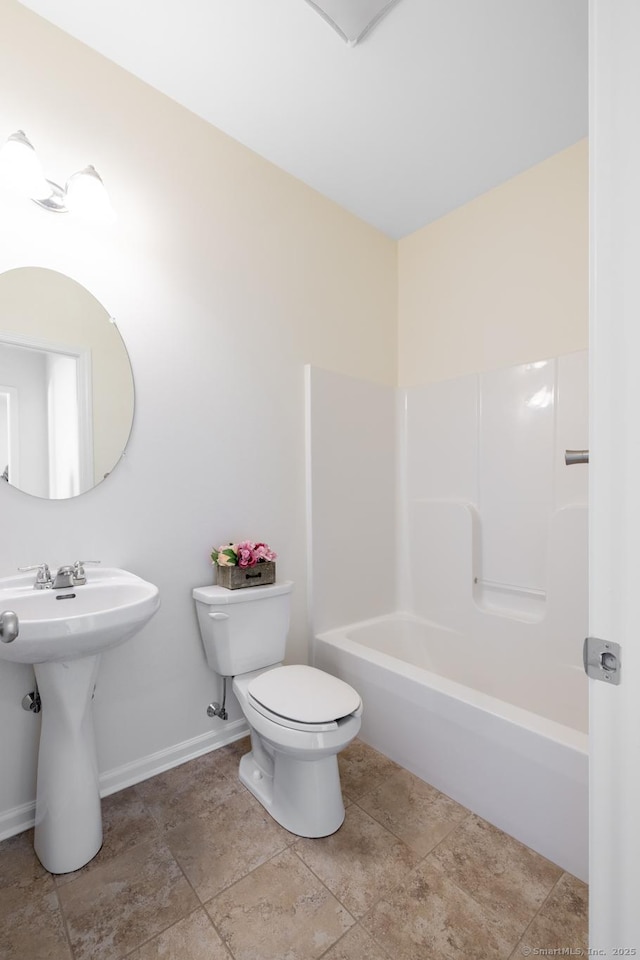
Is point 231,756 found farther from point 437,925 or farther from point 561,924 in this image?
point 561,924

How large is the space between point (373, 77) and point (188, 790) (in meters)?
2.76

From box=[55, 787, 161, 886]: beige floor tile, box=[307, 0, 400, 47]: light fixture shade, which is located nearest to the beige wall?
box=[307, 0, 400, 47]: light fixture shade

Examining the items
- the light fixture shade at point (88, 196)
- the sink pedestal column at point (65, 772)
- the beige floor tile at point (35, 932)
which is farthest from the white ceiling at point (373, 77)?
the beige floor tile at point (35, 932)

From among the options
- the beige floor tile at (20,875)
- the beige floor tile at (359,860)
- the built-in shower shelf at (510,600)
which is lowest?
the beige floor tile at (359,860)

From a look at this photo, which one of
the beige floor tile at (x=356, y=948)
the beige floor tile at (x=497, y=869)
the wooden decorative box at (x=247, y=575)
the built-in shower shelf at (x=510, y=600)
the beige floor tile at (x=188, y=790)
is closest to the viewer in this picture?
the beige floor tile at (x=356, y=948)

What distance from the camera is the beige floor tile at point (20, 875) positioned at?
125 centimetres

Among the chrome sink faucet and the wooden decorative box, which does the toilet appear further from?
the chrome sink faucet

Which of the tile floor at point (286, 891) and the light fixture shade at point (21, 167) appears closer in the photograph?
the tile floor at point (286, 891)

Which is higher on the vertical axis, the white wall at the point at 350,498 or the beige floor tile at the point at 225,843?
the white wall at the point at 350,498

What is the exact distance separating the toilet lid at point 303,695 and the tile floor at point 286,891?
42 centimetres

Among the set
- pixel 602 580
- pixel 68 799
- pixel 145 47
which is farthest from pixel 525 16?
pixel 68 799

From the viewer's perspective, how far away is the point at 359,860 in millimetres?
1376

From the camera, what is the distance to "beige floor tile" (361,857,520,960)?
1108 mm

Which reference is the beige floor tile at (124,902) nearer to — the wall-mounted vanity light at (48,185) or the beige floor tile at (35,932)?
the beige floor tile at (35,932)
